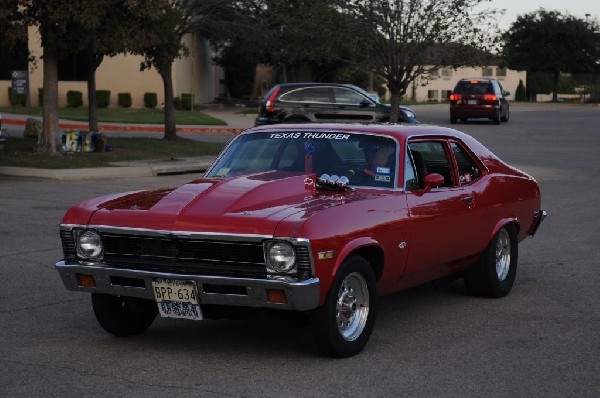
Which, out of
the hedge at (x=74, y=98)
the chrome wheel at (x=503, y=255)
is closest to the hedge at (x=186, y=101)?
the hedge at (x=74, y=98)

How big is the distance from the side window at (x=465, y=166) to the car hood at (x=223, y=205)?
1627 millimetres

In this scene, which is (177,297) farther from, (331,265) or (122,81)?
(122,81)

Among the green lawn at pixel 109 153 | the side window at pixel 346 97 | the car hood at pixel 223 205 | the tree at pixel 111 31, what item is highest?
the tree at pixel 111 31

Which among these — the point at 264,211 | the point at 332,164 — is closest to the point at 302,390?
the point at 264,211

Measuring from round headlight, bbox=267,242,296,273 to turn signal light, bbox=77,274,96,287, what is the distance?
4.09 ft

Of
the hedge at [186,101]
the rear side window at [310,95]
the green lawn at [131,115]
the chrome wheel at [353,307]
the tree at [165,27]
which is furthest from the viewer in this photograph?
the hedge at [186,101]

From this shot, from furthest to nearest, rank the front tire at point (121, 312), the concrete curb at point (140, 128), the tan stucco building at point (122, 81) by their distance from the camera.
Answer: the tan stucco building at point (122, 81) < the concrete curb at point (140, 128) < the front tire at point (121, 312)

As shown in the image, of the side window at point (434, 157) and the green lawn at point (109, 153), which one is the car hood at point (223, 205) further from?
the green lawn at point (109, 153)

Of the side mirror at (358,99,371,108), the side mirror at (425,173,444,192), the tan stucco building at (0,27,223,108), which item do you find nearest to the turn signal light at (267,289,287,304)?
the side mirror at (425,173,444,192)

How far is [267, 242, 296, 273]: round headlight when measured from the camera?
6367mm

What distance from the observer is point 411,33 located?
30.0m

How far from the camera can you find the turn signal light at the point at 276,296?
6305mm

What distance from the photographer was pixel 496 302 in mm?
8852

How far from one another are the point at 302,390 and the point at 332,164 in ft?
7.53
